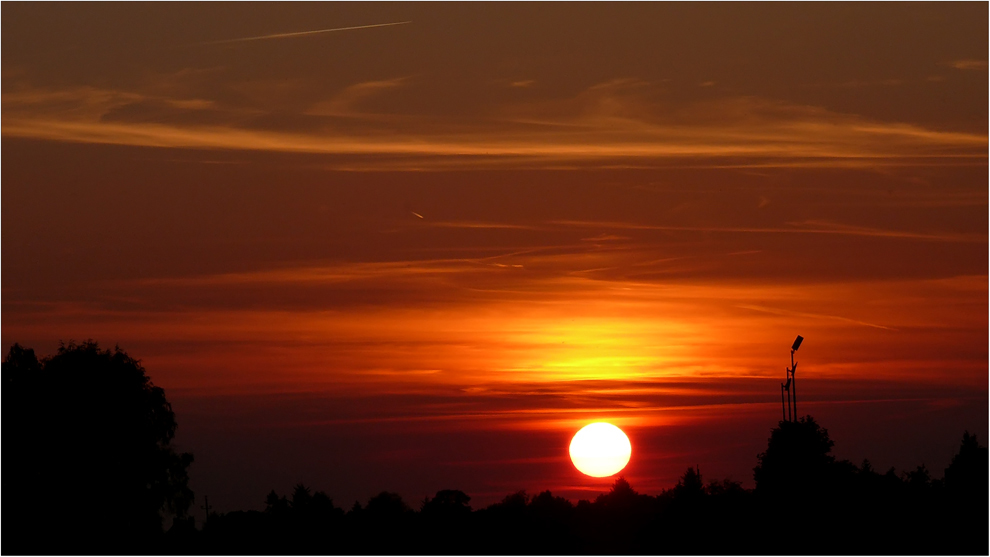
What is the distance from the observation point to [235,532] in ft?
269

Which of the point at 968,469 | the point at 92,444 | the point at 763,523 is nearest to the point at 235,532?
the point at 92,444

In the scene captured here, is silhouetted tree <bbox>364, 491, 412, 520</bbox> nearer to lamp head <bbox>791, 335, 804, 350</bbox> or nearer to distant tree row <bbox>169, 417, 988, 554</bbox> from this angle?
distant tree row <bbox>169, 417, 988, 554</bbox>

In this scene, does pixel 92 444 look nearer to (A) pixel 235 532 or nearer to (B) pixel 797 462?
(A) pixel 235 532

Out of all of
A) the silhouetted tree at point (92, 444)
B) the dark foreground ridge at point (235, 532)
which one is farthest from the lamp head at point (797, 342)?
the silhouetted tree at point (92, 444)

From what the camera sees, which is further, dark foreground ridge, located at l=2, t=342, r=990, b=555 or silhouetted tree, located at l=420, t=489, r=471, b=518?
silhouetted tree, located at l=420, t=489, r=471, b=518

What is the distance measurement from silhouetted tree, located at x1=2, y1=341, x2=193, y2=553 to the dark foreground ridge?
7cm

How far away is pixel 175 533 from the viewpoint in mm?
76875

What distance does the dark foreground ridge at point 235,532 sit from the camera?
6500 centimetres

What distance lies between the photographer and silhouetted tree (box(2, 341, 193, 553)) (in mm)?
Answer: 69562

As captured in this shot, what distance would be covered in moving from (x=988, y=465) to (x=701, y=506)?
1487 centimetres

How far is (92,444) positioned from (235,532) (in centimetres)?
1307

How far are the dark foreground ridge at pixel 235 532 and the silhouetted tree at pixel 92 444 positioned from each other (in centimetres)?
7

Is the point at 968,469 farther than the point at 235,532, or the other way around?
the point at 235,532

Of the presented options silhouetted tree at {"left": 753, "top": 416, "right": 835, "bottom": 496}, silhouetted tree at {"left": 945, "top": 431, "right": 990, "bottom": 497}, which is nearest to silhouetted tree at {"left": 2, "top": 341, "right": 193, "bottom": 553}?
silhouetted tree at {"left": 753, "top": 416, "right": 835, "bottom": 496}
